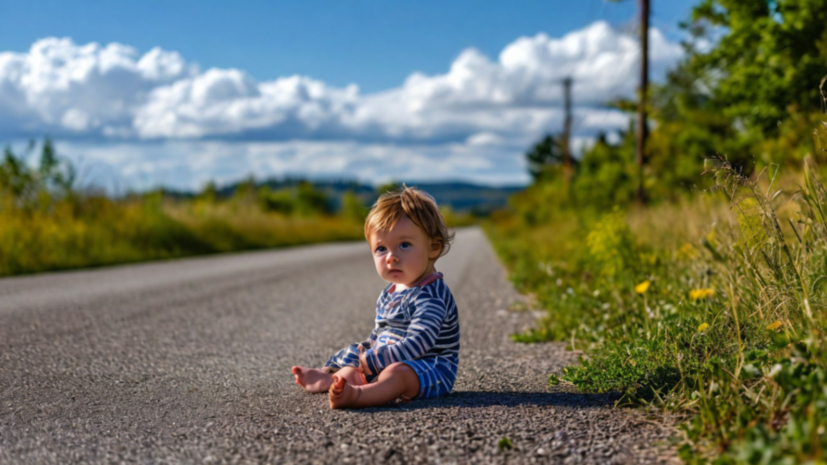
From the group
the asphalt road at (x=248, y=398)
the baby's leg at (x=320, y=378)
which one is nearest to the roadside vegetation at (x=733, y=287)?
the asphalt road at (x=248, y=398)

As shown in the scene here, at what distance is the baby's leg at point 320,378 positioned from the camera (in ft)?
9.47

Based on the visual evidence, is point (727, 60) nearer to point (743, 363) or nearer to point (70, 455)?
point (743, 363)

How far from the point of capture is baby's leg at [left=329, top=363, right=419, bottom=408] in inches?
107

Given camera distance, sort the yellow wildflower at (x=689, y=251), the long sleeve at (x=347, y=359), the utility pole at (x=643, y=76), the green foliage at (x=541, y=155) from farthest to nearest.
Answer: the green foliage at (x=541, y=155) < the utility pole at (x=643, y=76) < the yellow wildflower at (x=689, y=251) < the long sleeve at (x=347, y=359)

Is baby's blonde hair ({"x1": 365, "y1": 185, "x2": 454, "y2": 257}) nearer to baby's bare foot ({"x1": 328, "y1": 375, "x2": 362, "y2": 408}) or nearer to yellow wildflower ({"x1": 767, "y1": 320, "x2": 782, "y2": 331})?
Result: baby's bare foot ({"x1": 328, "y1": 375, "x2": 362, "y2": 408})

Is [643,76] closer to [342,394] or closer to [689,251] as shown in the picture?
[689,251]

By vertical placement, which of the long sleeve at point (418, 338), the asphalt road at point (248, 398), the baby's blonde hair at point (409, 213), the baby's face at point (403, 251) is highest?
the baby's blonde hair at point (409, 213)

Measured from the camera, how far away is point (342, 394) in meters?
2.70

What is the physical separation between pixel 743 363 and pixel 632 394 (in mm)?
472

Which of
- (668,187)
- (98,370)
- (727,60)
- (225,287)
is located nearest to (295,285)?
(225,287)

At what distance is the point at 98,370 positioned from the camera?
12.2 ft

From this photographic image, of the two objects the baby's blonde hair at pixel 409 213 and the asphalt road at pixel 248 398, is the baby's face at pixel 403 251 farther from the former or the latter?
the asphalt road at pixel 248 398

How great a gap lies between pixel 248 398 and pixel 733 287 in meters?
2.77

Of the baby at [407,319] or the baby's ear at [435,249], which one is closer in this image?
the baby at [407,319]
